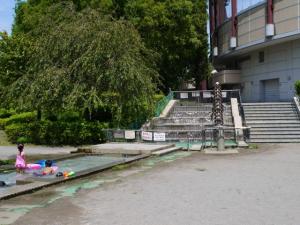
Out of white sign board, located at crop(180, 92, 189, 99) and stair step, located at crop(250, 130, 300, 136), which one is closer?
stair step, located at crop(250, 130, 300, 136)

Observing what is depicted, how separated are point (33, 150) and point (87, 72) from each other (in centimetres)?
465

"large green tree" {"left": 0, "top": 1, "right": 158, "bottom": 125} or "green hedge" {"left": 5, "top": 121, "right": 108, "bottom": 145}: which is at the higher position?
"large green tree" {"left": 0, "top": 1, "right": 158, "bottom": 125}

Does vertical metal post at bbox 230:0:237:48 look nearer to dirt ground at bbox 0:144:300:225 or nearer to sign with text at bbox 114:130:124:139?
sign with text at bbox 114:130:124:139

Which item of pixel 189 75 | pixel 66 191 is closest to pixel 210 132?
pixel 66 191

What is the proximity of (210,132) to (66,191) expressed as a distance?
13.4m

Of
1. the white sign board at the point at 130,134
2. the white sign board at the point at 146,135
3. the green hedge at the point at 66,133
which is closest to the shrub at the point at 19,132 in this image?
the green hedge at the point at 66,133

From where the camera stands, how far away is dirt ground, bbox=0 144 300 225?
27.4 ft

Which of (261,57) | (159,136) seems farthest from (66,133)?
(261,57)

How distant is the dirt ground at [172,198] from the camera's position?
8.36 meters

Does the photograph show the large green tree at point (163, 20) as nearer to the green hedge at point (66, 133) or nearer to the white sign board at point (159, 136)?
the green hedge at point (66, 133)

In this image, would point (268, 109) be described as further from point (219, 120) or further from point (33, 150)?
point (33, 150)

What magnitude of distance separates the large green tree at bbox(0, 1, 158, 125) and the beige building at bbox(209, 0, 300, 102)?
13065 millimetres

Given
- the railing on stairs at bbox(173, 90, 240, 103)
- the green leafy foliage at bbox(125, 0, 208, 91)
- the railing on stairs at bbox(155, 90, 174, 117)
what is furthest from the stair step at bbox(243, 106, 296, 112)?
the green leafy foliage at bbox(125, 0, 208, 91)

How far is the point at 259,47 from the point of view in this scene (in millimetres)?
38594
